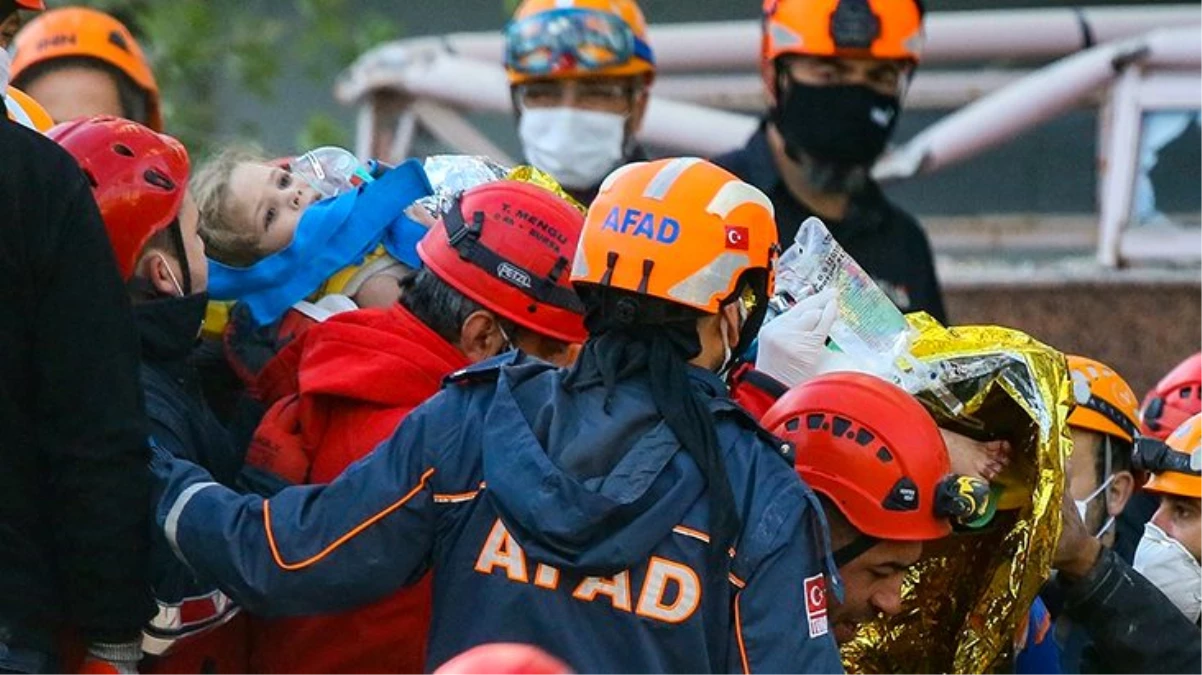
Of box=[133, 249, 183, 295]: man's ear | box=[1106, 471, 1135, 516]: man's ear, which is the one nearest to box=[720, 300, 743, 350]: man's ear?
box=[133, 249, 183, 295]: man's ear

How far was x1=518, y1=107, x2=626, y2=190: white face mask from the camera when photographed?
7344 mm

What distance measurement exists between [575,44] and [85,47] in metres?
1.59

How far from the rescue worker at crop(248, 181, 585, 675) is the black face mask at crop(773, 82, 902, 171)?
241 cm

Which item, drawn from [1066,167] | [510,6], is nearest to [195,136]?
[510,6]

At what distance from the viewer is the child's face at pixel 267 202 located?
5449mm

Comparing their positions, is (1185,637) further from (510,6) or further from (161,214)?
(510,6)

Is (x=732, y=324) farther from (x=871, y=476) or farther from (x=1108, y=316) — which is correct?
(x=1108, y=316)

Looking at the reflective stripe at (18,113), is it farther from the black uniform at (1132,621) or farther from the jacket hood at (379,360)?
the black uniform at (1132,621)

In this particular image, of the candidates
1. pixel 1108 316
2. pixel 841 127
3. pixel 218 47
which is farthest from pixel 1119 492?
pixel 218 47

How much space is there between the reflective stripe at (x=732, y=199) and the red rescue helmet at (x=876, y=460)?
1.49 ft

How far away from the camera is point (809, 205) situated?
727 centimetres

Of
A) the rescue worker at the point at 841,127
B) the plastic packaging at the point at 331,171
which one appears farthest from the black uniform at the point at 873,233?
the plastic packaging at the point at 331,171

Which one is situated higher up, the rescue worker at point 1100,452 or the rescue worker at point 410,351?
the rescue worker at point 410,351

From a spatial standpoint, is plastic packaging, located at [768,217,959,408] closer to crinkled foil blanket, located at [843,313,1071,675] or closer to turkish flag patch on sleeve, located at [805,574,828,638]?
crinkled foil blanket, located at [843,313,1071,675]
